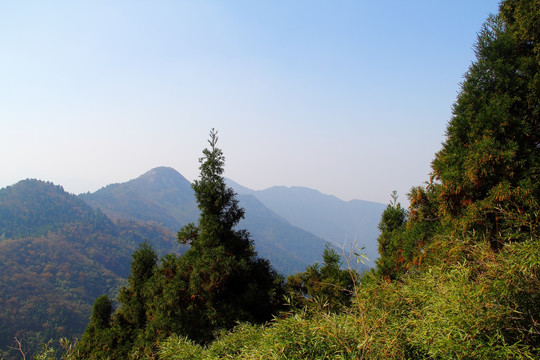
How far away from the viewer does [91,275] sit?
447 ft

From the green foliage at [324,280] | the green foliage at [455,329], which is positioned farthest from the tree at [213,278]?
the green foliage at [455,329]

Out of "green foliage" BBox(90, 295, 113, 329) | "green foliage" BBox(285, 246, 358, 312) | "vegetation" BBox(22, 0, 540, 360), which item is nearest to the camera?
"vegetation" BBox(22, 0, 540, 360)

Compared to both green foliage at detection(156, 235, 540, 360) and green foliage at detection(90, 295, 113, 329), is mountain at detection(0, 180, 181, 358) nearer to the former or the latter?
green foliage at detection(90, 295, 113, 329)

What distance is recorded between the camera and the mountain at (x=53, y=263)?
9331 centimetres

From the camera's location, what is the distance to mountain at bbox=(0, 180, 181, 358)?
9331 centimetres

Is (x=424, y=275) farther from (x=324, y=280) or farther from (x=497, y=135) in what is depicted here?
(x=324, y=280)

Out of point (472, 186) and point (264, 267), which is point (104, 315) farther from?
point (472, 186)

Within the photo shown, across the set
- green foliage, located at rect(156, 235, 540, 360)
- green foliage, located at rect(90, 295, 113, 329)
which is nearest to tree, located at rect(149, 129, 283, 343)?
green foliage, located at rect(90, 295, 113, 329)

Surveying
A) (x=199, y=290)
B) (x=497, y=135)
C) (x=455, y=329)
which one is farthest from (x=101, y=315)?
(x=497, y=135)

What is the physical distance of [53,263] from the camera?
136 meters

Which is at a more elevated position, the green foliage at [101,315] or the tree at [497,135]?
the tree at [497,135]

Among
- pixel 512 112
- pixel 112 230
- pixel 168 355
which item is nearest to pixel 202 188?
pixel 168 355

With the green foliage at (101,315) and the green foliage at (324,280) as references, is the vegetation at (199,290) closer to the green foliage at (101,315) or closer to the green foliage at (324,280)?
the green foliage at (101,315)

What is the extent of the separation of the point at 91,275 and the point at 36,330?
47698mm
